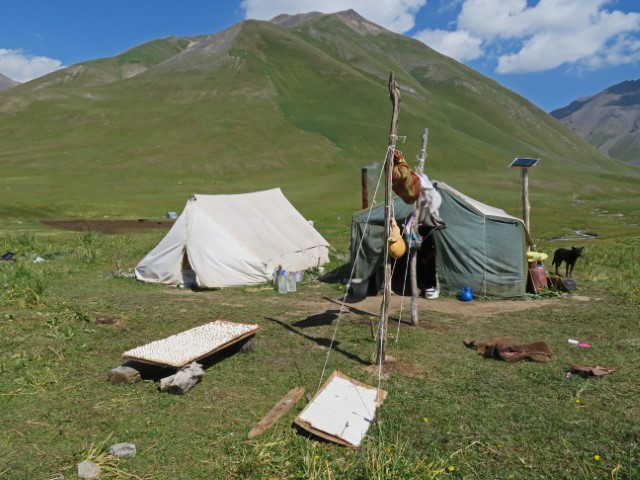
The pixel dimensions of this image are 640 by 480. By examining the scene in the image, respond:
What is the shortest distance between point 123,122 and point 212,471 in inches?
3971

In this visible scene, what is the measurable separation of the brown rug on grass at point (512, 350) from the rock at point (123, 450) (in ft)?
21.8

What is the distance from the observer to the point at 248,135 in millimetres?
94625

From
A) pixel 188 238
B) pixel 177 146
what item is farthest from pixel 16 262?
pixel 177 146

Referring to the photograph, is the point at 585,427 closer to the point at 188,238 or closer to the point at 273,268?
the point at 273,268

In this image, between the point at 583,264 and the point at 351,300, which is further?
the point at 583,264

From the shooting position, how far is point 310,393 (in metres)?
8.16

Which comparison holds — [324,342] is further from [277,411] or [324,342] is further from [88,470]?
[88,470]

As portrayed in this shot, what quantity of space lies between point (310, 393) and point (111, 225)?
29506mm

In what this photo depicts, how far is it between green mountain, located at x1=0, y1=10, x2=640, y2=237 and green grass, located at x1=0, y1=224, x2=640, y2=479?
25081 mm

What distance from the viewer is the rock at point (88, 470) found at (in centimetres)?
592

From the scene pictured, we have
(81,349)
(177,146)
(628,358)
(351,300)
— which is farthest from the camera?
(177,146)

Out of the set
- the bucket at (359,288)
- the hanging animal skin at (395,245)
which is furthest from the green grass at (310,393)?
the hanging animal skin at (395,245)

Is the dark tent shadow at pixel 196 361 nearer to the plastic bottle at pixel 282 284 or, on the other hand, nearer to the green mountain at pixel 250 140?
the plastic bottle at pixel 282 284

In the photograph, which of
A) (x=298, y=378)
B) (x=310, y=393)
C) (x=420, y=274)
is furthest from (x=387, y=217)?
(x=420, y=274)
